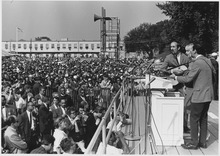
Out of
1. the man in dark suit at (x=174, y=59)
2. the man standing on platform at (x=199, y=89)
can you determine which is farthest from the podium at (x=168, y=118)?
the man in dark suit at (x=174, y=59)

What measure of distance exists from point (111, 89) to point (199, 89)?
3211 mm

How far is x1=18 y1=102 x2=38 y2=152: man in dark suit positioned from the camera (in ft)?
15.9

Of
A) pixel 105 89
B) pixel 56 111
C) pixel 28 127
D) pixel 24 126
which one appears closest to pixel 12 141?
pixel 24 126

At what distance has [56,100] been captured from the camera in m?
5.53

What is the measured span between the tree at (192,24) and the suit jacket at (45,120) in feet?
8.31

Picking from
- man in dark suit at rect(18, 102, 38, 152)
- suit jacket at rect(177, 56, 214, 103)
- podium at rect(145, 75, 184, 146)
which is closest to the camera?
suit jacket at rect(177, 56, 214, 103)

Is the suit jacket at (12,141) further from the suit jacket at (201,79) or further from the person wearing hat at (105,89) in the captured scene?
the suit jacket at (201,79)

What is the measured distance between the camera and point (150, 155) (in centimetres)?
292

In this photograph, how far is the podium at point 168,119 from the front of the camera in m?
3.20

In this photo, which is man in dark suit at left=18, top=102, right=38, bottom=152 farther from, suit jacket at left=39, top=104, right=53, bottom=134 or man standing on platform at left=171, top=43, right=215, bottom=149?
man standing on platform at left=171, top=43, right=215, bottom=149

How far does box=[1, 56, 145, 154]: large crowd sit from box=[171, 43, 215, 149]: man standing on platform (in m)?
1.35

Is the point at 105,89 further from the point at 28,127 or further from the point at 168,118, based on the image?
the point at 168,118

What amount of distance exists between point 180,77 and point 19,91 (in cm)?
382

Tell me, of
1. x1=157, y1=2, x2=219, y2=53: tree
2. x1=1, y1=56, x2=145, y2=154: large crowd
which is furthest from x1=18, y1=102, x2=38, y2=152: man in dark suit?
x1=157, y1=2, x2=219, y2=53: tree
